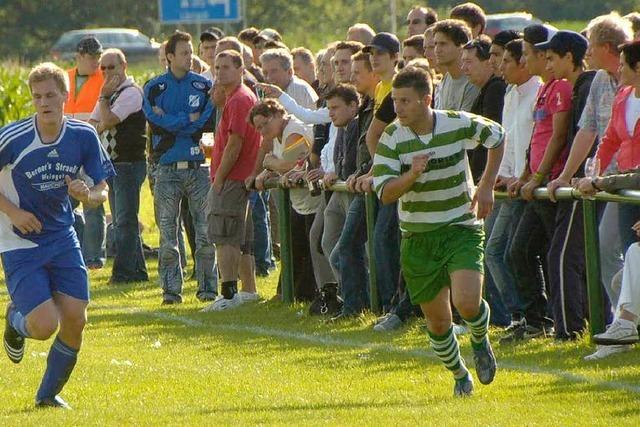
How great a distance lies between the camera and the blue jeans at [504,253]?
12305mm

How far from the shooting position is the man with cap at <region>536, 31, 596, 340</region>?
1170 centimetres

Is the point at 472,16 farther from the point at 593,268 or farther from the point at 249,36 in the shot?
the point at 249,36

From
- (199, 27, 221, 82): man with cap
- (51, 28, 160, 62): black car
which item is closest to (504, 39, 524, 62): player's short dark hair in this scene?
(199, 27, 221, 82): man with cap

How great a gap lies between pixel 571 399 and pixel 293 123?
5974 mm

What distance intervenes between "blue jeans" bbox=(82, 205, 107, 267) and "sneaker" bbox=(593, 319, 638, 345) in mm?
9362

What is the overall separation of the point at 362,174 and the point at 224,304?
2478 mm

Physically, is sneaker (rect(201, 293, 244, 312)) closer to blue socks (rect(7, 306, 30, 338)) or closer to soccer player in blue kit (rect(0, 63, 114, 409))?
blue socks (rect(7, 306, 30, 338))

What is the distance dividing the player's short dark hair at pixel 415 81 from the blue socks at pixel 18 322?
2586 millimetres

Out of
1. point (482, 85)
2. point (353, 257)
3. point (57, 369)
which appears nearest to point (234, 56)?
point (353, 257)

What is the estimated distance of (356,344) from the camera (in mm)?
12508

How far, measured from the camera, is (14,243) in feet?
32.7

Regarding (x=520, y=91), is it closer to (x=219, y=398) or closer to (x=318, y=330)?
(x=318, y=330)

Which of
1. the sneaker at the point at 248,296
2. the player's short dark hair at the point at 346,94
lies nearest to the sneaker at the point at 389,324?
the player's short dark hair at the point at 346,94

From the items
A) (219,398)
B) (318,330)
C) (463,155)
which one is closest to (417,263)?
(463,155)
